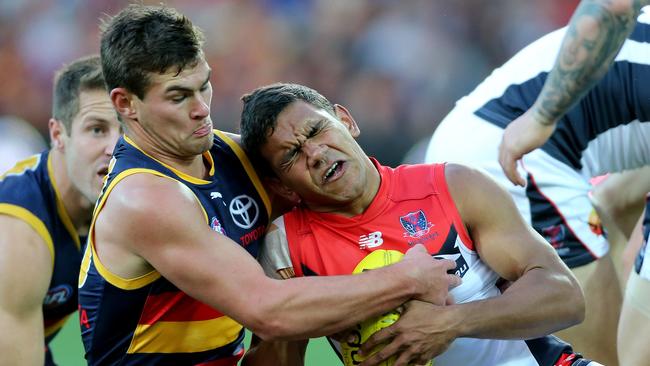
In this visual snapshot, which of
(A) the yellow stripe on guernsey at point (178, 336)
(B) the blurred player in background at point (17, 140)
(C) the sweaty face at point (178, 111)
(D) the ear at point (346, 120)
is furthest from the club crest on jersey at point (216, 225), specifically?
(B) the blurred player in background at point (17, 140)

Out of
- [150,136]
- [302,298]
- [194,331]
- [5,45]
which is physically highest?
[150,136]

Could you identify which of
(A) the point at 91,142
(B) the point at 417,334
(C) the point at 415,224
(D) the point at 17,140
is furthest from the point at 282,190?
(D) the point at 17,140

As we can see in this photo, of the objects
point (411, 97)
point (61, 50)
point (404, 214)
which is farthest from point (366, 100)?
point (404, 214)

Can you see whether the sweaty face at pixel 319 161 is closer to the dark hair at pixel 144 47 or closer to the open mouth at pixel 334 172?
the open mouth at pixel 334 172

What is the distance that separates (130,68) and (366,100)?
20.7 feet

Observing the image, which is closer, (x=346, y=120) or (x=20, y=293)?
(x=346, y=120)

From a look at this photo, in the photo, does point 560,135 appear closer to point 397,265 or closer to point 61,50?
point 397,265

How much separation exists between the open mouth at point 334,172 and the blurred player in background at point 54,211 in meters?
1.51

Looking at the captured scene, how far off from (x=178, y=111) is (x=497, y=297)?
1.29 meters

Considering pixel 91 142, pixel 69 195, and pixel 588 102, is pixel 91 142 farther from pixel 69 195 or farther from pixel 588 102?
pixel 588 102

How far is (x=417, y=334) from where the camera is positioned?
2955 millimetres

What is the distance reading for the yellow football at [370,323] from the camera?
3.02m

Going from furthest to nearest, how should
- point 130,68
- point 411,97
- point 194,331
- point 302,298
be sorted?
point 411,97 → point 194,331 → point 130,68 → point 302,298

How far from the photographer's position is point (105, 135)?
14.4ft
